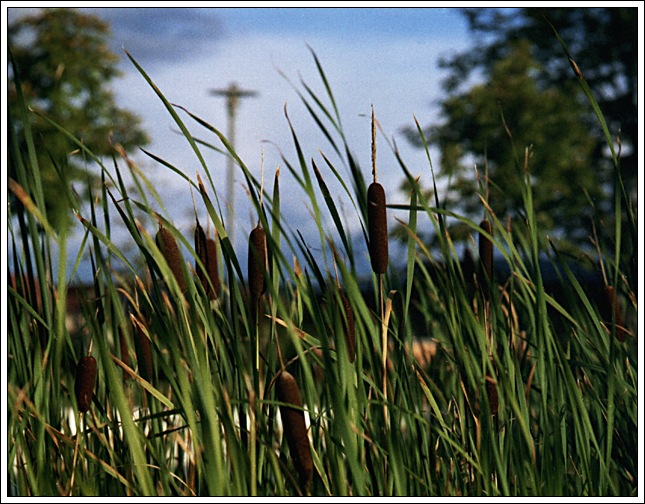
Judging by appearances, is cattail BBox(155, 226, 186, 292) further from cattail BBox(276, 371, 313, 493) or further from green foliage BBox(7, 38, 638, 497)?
cattail BBox(276, 371, 313, 493)

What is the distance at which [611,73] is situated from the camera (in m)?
15.1

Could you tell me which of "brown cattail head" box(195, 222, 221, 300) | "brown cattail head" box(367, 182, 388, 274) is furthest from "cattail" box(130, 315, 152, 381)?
"brown cattail head" box(367, 182, 388, 274)

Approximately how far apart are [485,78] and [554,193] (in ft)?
11.2

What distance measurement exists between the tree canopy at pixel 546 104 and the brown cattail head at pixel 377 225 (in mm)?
13718

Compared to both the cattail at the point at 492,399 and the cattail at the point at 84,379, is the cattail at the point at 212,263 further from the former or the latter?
the cattail at the point at 492,399

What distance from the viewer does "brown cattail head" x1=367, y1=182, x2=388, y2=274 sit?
103 cm

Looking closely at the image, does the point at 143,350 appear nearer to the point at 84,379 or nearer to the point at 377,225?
the point at 84,379

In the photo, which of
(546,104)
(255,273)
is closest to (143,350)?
(255,273)

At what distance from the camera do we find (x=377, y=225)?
103cm

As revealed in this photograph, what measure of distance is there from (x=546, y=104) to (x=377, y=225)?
16443mm

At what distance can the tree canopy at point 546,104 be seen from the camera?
1522cm

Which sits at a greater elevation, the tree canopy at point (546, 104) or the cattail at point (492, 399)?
the tree canopy at point (546, 104)

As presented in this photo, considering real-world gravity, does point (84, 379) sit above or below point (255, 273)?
below

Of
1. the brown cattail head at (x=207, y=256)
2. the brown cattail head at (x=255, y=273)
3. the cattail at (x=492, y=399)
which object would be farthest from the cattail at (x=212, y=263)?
the cattail at (x=492, y=399)
